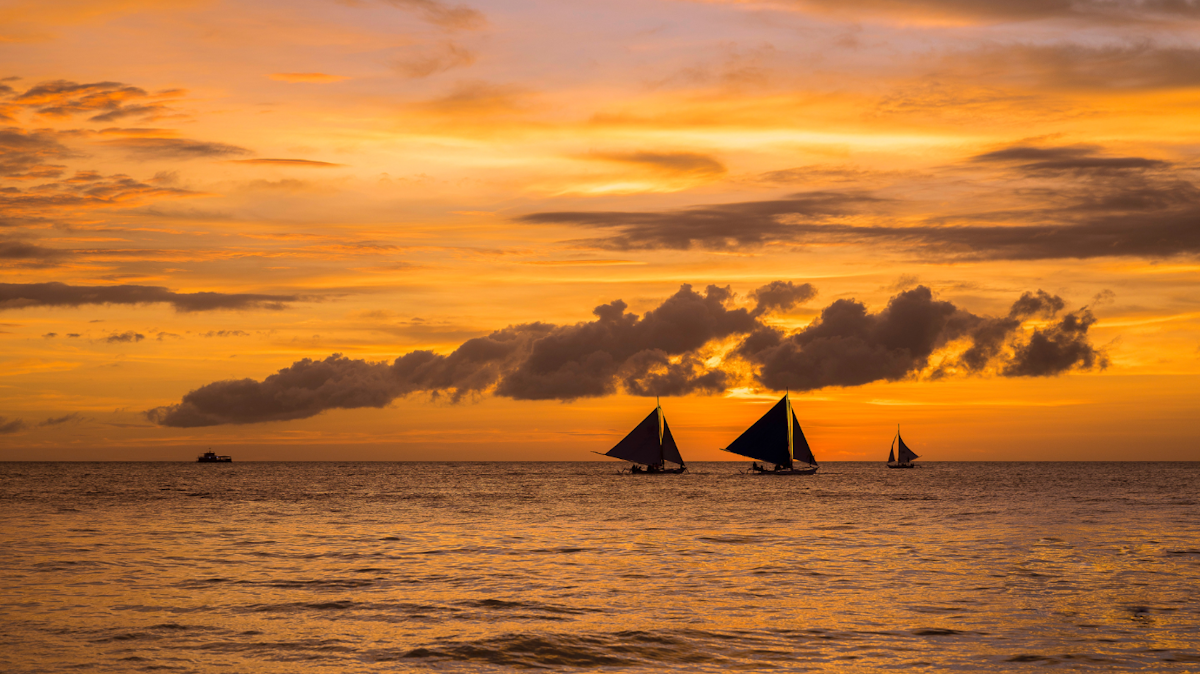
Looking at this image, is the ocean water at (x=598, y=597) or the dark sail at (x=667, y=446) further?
the dark sail at (x=667, y=446)

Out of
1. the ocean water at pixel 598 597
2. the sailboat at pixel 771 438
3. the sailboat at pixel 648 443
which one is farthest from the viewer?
the sailboat at pixel 648 443

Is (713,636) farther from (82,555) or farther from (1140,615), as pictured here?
(82,555)

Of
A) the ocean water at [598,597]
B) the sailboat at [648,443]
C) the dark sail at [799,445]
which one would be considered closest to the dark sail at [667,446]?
the sailboat at [648,443]

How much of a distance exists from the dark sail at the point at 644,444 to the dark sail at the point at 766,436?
11.4m

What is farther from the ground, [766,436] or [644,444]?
[766,436]

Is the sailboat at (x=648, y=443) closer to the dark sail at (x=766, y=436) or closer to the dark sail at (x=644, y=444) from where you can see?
the dark sail at (x=644, y=444)

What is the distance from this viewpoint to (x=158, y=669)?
1902cm

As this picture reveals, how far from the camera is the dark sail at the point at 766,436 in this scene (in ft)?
403

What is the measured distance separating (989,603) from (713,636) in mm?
9252

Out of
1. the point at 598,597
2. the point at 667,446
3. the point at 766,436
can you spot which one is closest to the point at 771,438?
the point at 766,436

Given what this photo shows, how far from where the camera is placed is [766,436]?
12344 cm

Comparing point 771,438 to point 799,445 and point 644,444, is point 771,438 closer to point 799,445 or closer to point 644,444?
point 799,445

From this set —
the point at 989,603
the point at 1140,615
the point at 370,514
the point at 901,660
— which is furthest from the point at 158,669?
the point at 370,514

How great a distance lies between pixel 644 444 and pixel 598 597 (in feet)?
339
